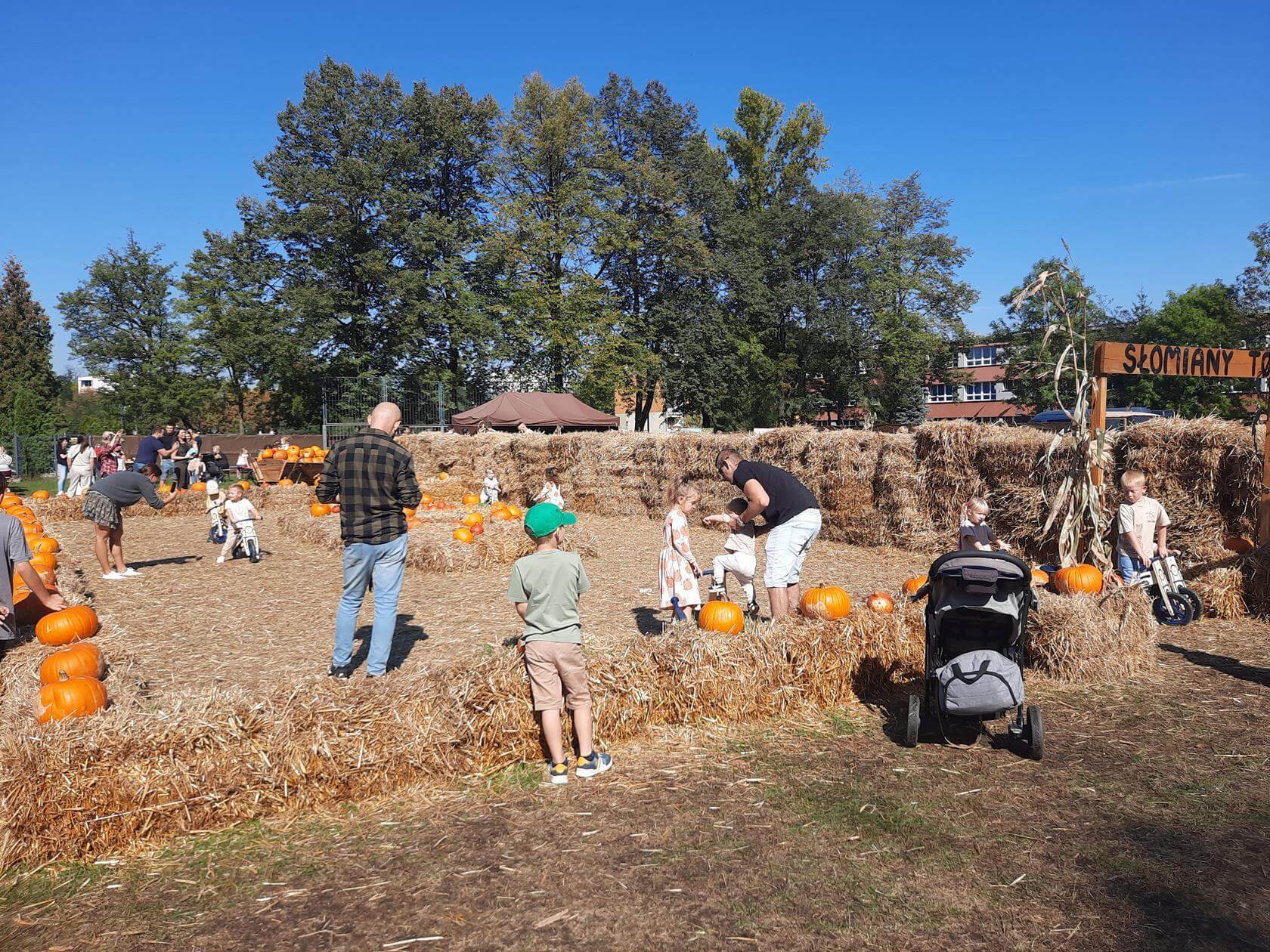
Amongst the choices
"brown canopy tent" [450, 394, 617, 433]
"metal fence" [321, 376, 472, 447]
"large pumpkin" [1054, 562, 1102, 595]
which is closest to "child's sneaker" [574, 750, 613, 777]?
"large pumpkin" [1054, 562, 1102, 595]

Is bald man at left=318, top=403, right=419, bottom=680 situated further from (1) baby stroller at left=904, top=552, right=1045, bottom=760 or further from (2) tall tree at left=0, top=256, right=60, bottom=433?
(2) tall tree at left=0, top=256, right=60, bottom=433

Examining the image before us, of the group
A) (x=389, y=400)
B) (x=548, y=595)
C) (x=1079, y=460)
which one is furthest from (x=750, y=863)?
(x=389, y=400)

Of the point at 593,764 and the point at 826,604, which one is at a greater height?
the point at 826,604

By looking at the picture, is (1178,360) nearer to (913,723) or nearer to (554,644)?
(913,723)

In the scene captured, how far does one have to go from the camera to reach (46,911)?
3.58 metres

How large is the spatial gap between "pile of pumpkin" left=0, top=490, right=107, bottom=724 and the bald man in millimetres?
1645

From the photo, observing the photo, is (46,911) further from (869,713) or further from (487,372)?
(487,372)

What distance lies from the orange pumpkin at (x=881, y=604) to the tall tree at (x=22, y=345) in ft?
147

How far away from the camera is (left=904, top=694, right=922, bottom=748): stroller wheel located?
5.29 metres

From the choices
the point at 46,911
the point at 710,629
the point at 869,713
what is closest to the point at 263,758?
the point at 46,911

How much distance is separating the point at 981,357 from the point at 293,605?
98.3m

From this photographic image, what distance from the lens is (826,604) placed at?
701cm

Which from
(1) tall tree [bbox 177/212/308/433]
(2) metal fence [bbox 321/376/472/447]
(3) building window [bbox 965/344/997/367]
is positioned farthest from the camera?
(3) building window [bbox 965/344/997/367]

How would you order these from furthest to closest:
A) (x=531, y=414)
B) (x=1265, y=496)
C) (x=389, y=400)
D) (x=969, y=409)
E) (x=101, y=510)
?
1. (x=969, y=409)
2. (x=389, y=400)
3. (x=531, y=414)
4. (x=101, y=510)
5. (x=1265, y=496)
